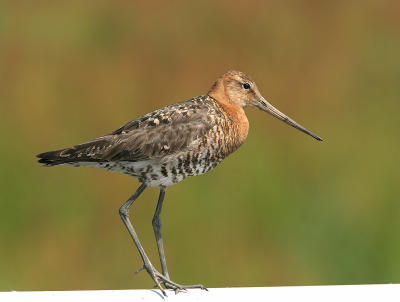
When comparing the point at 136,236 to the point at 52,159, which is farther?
the point at 136,236

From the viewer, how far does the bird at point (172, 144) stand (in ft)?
13.2

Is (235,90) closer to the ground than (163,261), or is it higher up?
higher up

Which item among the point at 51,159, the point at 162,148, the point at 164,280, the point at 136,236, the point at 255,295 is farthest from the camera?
the point at 136,236

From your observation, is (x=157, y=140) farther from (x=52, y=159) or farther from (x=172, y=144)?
(x=52, y=159)

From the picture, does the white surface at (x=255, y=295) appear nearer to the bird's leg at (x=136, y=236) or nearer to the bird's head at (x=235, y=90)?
the bird's leg at (x=136, y=236)

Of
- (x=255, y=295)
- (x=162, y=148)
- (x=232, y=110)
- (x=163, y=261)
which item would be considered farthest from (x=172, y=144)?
(x=255, y=295)

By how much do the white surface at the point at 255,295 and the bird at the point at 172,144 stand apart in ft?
1.75

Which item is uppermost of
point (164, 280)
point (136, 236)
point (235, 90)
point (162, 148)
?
point (235, 90)

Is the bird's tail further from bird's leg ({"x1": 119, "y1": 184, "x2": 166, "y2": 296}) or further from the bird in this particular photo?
bird's leg ({"x1": 119, "y1": 184, "x2": 166, "y2": 296})

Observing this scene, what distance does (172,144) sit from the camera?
13.3ft

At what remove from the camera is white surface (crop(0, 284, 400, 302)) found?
130 inches

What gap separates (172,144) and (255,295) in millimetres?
1070

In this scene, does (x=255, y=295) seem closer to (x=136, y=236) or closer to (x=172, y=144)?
(x=172, y=144)

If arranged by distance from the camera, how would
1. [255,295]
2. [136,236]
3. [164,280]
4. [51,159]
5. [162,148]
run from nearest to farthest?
[255,295], [51,159], [162,148], [164,280], [136,236]
